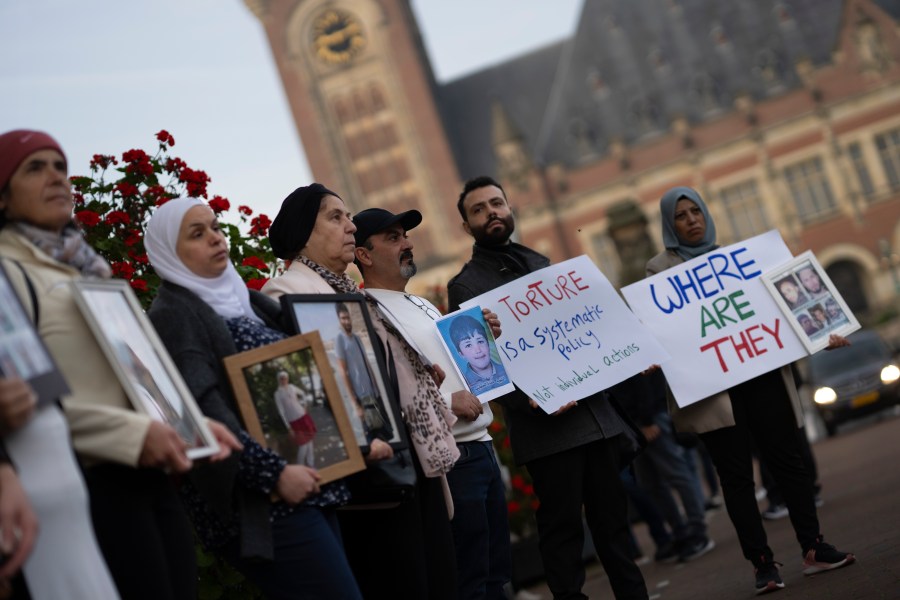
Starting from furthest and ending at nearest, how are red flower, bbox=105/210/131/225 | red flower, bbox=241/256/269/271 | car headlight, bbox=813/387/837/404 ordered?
car headlight, bbox=813/387/837/404, red flower, bbox=241/256/269/271, red flower, bbox=105/210/131/225

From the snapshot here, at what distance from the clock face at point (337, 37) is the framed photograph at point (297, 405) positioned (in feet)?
185

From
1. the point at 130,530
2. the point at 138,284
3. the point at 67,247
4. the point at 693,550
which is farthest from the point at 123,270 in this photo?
the point at 693,550

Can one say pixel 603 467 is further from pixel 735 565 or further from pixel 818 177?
pixel 818 177

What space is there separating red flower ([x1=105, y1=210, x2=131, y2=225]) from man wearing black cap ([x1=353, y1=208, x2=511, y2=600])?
157cm

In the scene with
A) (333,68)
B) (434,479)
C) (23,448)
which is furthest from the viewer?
(333,68)

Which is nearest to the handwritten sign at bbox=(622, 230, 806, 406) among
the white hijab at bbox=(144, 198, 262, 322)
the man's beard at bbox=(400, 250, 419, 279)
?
the man's beard at bbox=(400, 250, 419, 279)

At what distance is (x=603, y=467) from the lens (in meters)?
5.90

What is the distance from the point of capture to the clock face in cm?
5938

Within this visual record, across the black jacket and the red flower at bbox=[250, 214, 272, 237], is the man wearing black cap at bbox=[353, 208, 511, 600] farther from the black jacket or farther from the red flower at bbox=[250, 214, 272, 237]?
the red flower at bbox=[250, 214, 272, 237]

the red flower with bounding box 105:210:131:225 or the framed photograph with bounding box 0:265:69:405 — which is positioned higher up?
the red flower with bounding box 105:210:131:225

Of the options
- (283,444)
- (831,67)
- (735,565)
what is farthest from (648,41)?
(283,444)

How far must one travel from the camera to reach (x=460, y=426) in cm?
538

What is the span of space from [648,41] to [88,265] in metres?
56.9

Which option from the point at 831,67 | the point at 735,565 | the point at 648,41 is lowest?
the point at 735,565
